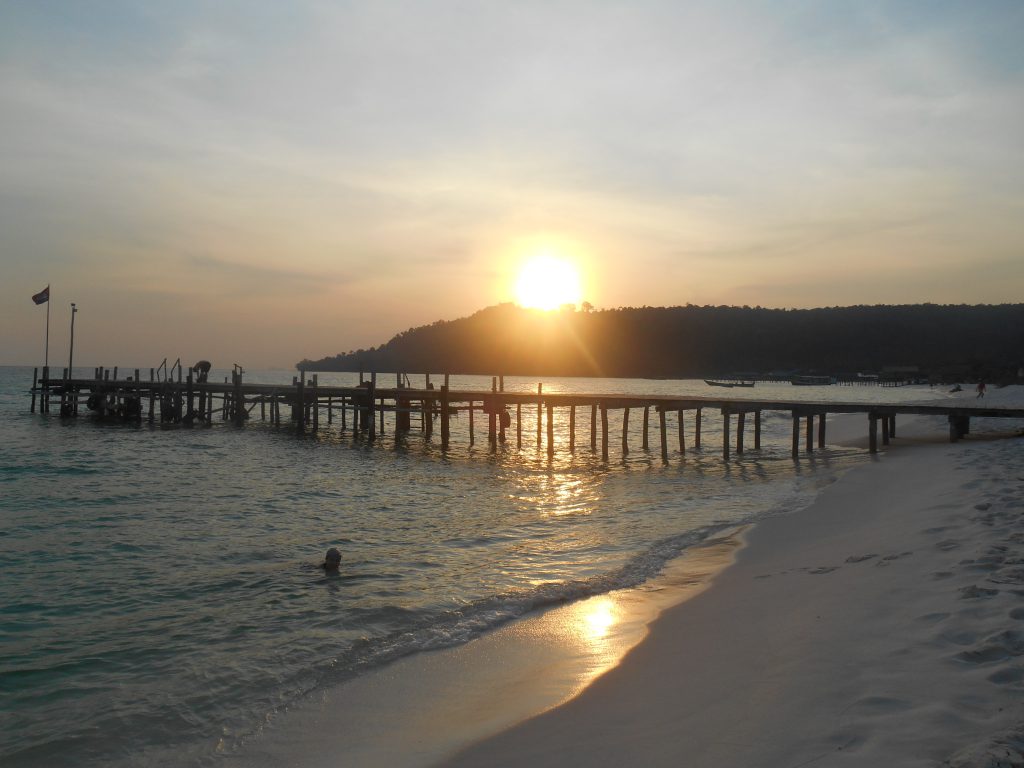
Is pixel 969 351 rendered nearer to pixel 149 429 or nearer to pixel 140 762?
pixel 149 429

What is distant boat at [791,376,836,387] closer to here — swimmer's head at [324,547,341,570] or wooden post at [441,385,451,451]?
wooden post at [441,385,451,451]

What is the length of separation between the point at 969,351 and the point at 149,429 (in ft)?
460

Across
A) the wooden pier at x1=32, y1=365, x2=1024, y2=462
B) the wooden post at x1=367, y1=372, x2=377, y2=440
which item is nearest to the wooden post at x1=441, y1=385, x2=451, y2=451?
the wooden pier at x1=32, y1=365, x2=1024, y2=462

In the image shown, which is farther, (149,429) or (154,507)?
(149,429)

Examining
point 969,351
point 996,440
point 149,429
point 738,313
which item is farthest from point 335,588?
point 738,313

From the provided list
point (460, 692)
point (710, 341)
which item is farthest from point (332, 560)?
point (710, 341)

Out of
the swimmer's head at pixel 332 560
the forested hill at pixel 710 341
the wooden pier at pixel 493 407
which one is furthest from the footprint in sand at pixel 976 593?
the forested hill at pixel 710 341

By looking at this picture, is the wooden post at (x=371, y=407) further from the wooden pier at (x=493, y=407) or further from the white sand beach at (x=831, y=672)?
the white sand beach at (x=831, y=672)

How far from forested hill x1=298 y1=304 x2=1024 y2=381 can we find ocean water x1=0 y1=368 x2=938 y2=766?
338ft

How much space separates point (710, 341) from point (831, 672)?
164210 mm

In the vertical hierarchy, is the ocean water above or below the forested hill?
below

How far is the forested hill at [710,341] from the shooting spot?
452 feet

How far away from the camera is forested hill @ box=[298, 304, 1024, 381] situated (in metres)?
138

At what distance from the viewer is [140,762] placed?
5.32 m
